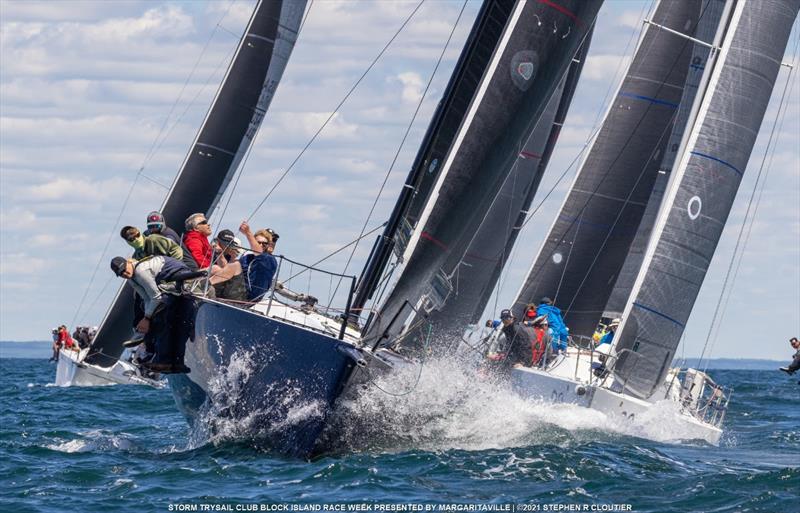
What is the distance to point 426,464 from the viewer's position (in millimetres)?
12234

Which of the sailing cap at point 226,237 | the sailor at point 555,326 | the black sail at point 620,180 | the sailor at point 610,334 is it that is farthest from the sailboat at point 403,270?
the black sail at point 620,180

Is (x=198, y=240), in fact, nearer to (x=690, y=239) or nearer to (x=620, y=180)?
(x=690, y=239)

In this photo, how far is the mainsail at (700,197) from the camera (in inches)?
693

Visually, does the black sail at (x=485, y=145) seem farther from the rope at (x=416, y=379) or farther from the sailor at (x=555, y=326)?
the sailor at (x=555, y=326)

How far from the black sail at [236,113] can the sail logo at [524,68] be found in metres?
9.99

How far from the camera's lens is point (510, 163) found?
1384 centimetres

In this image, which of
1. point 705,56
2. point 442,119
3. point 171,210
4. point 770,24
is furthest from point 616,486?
point 171,210

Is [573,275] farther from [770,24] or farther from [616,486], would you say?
[616,486]

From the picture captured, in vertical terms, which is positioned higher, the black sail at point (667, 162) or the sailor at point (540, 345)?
the black sail at point (667, 162)

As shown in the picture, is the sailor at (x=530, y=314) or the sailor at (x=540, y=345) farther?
the sailor at (x=530, y=314)

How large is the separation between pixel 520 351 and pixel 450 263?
4.09m

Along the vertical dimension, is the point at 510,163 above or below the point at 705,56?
below

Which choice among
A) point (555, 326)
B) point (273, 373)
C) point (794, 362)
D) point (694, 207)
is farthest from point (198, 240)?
point (794, 362)

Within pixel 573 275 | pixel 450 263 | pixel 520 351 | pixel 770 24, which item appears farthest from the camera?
pixel 573 275
